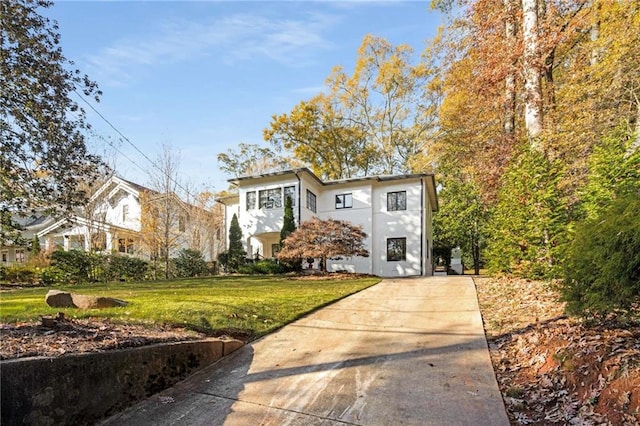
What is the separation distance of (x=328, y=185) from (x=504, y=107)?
9108 mm

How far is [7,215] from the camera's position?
4574mm

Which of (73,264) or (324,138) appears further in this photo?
(324,138)

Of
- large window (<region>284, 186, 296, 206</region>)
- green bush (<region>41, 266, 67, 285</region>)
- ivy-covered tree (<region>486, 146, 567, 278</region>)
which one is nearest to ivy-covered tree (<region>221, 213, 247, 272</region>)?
large window (<region>284, 186, 296, 206</region>)

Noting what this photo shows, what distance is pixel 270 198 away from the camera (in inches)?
700

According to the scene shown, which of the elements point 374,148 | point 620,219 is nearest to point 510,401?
point 620,219

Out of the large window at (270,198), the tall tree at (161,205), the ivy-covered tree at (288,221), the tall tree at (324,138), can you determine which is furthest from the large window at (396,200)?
the tall tree at (161,205)

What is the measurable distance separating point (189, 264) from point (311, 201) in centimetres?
683

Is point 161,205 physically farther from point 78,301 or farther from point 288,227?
point 78,301

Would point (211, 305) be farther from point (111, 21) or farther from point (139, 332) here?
point (111, 21)

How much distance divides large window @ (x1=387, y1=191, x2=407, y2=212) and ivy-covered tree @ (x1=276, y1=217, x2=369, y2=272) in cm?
406

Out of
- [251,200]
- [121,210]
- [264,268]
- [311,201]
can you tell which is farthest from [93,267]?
[311,201]

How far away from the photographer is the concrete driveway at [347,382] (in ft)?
9.14

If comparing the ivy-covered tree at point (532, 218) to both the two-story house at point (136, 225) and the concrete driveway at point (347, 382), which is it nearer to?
the concrete driveway at point (347, 382)

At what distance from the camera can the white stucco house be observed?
16.5 meters
